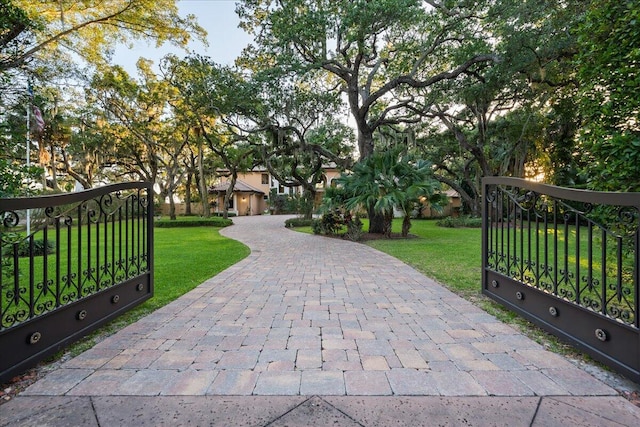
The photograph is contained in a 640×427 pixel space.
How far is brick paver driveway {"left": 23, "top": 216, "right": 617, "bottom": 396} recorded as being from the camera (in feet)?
7.21

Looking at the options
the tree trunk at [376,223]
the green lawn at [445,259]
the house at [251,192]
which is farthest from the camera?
the house at [251,192]

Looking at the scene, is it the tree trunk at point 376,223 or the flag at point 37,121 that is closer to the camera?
the flag at point 37,121

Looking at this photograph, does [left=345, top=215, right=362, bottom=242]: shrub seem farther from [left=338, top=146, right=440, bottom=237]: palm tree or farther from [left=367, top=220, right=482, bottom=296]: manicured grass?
[left=338, top=146, right=440, bottom=237]: palm tree

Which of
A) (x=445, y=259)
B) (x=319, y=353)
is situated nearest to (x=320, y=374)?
(x=319, y=353)

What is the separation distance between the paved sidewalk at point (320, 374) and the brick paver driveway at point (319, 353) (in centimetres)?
1

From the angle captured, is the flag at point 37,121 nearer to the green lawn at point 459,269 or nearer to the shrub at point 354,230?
the shrub at point 354,230

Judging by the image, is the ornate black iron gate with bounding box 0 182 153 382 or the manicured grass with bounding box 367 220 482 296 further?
the manicured grass with bounding box 367 220 482 296

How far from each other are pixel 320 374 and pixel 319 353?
350mm

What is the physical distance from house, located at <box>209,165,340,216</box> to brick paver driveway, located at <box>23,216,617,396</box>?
81.2 feet

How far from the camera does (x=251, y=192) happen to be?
32656 millimetres

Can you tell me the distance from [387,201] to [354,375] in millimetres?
8145

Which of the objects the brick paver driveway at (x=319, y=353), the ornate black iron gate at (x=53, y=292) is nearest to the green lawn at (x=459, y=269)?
the brick paver driveway at (x=319, y=353)

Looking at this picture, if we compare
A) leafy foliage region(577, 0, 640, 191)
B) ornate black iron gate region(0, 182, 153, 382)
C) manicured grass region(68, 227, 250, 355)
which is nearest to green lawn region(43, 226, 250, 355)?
manicured grass region(68, 227, 250, 355)

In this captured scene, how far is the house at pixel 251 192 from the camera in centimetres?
3156
